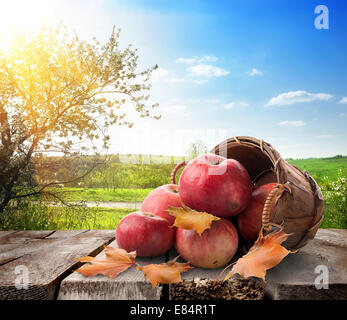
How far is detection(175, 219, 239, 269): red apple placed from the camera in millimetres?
1212

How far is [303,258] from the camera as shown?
1438 mm

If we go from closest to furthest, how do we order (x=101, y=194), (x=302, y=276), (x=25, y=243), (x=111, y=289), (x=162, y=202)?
1. (x=111, y=289)
2. (x=302, y=276)
3. (x=162, y=202)
4. (x=25, y=243)
5. (x=101, y=194)

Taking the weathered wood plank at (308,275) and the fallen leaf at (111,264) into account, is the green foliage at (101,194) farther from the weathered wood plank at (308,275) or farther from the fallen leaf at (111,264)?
the weathered wood plank at (308,275)

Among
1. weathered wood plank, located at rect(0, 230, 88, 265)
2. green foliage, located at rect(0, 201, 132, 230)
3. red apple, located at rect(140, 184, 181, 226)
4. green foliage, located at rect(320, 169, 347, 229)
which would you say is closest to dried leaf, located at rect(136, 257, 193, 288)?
red apple, located at rect(140, 184, 181, 226)

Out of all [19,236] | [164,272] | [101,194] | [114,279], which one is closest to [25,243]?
[19,236]

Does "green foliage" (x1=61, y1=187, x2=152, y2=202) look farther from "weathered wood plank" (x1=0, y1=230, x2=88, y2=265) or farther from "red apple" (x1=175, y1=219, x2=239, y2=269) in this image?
"red apple" (x1=175, y1=219, x2=239, y2=269)

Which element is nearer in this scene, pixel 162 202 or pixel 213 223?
pixel 213 223

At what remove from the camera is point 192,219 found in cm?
118

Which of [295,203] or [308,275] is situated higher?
[295,203]

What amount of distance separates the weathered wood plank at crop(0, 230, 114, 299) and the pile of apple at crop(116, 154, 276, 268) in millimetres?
310

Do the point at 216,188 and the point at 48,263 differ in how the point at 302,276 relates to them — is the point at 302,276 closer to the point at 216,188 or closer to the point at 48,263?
the point at 216,188

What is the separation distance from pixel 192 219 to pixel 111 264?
1.32 feet

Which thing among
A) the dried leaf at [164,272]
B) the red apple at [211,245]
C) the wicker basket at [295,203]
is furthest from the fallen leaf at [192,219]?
the wicker basket at [295,203]
